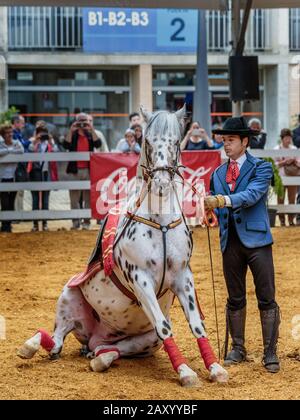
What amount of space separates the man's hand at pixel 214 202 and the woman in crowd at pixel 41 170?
362 inches

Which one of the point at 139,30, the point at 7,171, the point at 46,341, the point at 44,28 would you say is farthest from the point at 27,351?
the point at 44,28

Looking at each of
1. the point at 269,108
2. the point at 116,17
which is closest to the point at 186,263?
the point at 116,17

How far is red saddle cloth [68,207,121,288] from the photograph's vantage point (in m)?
5.95

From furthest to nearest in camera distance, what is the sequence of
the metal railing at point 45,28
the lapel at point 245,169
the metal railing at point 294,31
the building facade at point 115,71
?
the metal railing at point 294,31 → the building facade at point 115,71 → the metal railing at point 45,28 → the lapel at point 245,169

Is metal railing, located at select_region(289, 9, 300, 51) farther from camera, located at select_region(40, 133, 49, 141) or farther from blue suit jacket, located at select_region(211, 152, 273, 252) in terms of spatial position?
blue suit jacket, located at select_region(211, 152, 273, 252)

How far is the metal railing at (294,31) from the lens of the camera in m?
25.8

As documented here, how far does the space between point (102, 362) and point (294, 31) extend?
21451 millimetres

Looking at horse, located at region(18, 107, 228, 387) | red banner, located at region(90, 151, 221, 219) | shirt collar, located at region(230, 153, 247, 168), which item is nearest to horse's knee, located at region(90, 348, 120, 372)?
horse, located at region(18, 107, 228, 387)

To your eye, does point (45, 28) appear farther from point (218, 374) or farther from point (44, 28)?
point (218, 374)

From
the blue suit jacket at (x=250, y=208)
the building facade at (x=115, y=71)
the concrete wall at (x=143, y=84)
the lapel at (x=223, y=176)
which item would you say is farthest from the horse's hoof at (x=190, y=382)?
the concrete wall at (x=143, y=84)

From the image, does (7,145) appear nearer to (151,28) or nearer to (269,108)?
(151,28)

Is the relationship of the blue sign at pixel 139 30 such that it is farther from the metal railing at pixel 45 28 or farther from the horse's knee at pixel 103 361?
the horse's knee at pixel 103 361

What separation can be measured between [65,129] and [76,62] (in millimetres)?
1879

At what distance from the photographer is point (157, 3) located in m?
14.0
